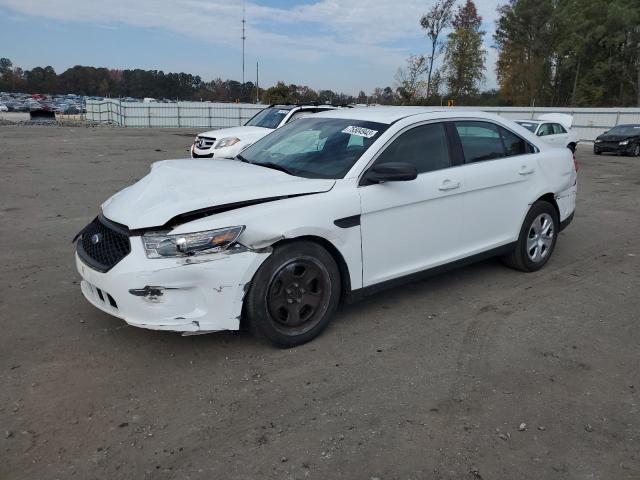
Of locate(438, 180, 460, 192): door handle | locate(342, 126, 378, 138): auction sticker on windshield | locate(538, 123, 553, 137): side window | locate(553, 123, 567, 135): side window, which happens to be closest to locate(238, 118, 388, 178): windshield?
locate(342, 126, 378, 138): auction sticker on windshield

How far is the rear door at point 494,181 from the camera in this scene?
16.0 ft

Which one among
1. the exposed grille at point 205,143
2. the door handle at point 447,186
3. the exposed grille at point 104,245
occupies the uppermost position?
the exposed grille at point 205,143

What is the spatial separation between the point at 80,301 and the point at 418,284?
3031mm

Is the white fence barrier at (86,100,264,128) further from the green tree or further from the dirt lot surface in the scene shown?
the dirt lot surface

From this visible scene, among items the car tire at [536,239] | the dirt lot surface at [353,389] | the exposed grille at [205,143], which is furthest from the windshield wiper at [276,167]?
the exposed grille at [205,143]

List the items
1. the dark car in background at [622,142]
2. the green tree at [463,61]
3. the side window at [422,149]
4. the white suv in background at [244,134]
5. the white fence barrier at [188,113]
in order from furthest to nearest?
the green tree at [463,61]
the white fence barrier at [188,113]
the dark car in background at [622,142]
the white suv in background at [244,134]
the side window at [422,149]

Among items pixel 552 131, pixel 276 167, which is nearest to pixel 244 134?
pixel 276 167

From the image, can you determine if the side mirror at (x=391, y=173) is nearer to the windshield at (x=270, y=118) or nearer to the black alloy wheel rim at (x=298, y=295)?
the black alloy wheel rim at (x=298, y=295)

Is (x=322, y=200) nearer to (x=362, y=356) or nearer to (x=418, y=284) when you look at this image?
(x=362, y=356)

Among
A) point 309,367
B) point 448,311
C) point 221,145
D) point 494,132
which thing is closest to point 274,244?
point 309,367

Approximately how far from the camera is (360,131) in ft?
14.9

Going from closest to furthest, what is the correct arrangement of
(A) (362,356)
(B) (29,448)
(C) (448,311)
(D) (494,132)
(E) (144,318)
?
1. (B) (29,448)
2. (E) (144,318)
3. (A) (362,356)
4. (C) (448,311)
5. (D) (494,132)

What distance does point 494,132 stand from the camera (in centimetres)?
525

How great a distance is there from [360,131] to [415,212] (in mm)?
801
